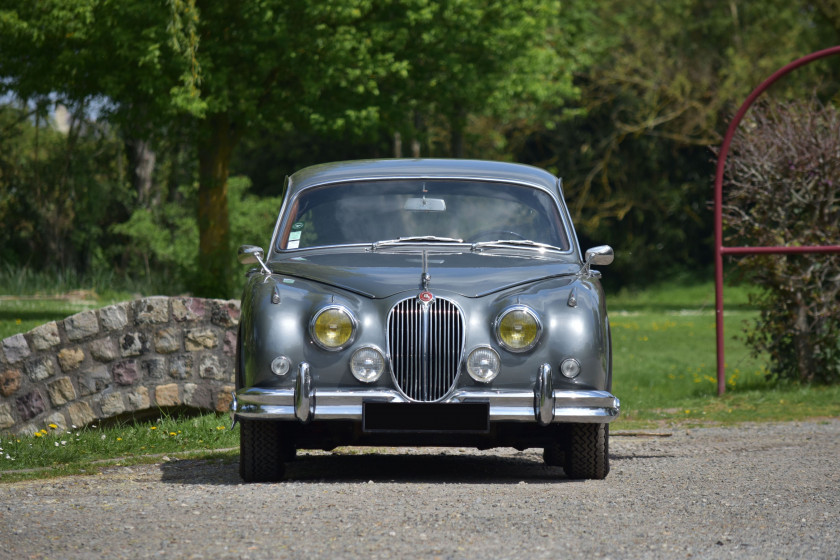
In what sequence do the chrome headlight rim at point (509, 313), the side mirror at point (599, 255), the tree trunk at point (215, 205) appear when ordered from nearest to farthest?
1. the chrome headlight rim at point (509, 313)
2. the side mirror at point (599, 255)
3. the tree trunk at point (215, 205)

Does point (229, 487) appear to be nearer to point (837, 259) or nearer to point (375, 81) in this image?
point (837, 259)

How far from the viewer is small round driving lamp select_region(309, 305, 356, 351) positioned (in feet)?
22.0

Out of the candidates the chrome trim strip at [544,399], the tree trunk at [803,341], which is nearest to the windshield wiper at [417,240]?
the chrome trim strip at [544,399]

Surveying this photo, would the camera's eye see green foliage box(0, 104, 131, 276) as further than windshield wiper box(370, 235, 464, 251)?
Yes

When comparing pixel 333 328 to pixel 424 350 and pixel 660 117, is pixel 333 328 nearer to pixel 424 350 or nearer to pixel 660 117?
pixel 424 350

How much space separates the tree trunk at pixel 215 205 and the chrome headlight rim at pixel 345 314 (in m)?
14.3

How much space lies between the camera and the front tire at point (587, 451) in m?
7.03

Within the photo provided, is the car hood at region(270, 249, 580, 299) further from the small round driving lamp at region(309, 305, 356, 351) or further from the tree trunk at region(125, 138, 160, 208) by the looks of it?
the tree trunk at region(125, 138, 160, 208)

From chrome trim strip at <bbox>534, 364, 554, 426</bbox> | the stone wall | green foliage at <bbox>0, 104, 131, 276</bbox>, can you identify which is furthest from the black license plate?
green foliage at <bbox>0, 104, 131, 276</bbox>

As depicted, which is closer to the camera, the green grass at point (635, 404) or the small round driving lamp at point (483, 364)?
the small round driving lamp at point (483, 364)

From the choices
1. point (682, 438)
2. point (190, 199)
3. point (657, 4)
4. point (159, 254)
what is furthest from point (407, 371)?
point (657, 4)

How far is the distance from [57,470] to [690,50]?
112ft

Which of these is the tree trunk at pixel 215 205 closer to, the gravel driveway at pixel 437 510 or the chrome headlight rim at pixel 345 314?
the gravel driveway at pixel 437 510

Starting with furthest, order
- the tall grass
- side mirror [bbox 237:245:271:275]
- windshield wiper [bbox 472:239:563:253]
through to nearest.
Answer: the tall grass → windshield wiper [bbox 472:239:563:253] → side mirror [bbox 237:245:271:275]
